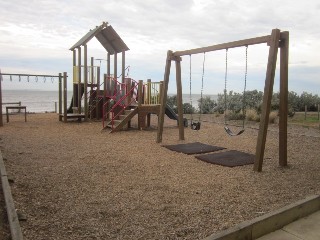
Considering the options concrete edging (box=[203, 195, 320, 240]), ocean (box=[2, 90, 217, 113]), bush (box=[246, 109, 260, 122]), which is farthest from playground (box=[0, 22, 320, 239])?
ocean (box=[2, 90, 217, 113])

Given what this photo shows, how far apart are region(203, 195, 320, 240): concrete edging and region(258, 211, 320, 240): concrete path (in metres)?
0.06

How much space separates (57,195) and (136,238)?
1692 mm

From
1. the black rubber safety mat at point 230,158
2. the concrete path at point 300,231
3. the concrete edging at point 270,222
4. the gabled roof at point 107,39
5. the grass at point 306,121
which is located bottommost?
the concrete path at point 300,231

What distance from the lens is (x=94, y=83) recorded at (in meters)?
15.0

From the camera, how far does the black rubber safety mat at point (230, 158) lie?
6.36 meters

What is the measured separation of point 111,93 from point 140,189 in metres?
9.87

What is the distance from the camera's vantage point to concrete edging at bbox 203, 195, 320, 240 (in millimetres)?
2990

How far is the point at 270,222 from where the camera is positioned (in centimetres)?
333

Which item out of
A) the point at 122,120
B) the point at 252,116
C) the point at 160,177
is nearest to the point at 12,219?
the point at 160,177

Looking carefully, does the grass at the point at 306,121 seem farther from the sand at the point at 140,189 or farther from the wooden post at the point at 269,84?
the wooden post at the point at 269,84

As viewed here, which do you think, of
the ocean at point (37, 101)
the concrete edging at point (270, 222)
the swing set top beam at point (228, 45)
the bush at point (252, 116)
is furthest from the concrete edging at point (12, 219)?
the ocean at point (37, 101)

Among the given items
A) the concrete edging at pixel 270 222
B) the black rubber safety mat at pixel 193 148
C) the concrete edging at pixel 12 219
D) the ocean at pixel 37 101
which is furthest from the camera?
the ocean at pixel 37 101

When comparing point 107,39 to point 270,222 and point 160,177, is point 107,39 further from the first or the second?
point 270,222

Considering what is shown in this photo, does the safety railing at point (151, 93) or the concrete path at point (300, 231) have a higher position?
the safety railing at point (151, 93)
